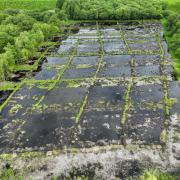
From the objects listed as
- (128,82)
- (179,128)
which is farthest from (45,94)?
(179,128)

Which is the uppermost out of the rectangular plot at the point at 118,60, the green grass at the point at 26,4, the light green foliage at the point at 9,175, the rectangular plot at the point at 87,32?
the green grass at the point at 26,4

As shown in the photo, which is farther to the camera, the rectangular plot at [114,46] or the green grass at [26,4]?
the green grass at [26,4]

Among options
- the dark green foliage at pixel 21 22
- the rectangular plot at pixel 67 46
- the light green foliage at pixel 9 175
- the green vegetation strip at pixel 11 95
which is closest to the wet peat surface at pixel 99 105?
the green vegetation strip at pixel 11 95

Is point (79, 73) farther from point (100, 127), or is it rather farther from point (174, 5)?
point (174, 5)

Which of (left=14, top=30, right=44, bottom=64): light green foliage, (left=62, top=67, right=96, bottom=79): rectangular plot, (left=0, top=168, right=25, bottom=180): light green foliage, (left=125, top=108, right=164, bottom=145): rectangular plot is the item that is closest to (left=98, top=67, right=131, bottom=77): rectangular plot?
(left=62, top=67, right=96, bottom=79): rectangular plot

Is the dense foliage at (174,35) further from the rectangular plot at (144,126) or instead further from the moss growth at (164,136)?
the moss growth at (164,136)

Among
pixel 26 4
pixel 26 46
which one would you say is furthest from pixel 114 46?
pixel 26 4

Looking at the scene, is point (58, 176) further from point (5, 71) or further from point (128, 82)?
point (5, 71)
